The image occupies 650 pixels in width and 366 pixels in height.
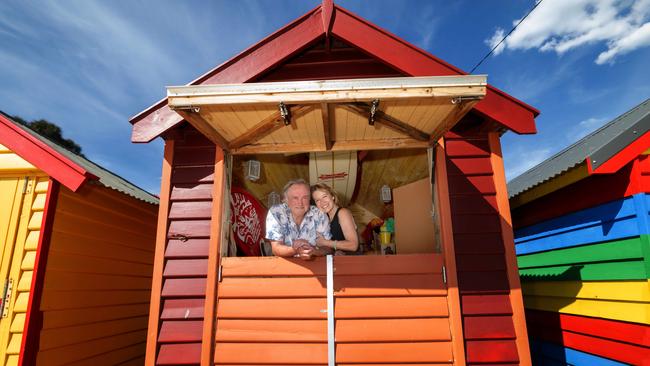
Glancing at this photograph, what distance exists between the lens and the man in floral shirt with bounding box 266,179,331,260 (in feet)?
13.1

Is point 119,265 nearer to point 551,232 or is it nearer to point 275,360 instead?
point 275,360

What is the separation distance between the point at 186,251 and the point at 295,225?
1214 mm

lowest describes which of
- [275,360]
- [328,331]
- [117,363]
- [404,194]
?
[117,363]

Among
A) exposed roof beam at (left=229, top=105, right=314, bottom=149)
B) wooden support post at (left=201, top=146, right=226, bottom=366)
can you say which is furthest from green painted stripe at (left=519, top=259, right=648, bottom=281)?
wooden support post at (left=201, top=146, right=226, bottom=366)

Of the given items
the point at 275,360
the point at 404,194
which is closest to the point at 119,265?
the point at 275,360

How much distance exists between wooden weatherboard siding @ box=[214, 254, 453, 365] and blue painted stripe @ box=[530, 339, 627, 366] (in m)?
1.87

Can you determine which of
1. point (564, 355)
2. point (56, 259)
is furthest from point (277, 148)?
point (564, 355)

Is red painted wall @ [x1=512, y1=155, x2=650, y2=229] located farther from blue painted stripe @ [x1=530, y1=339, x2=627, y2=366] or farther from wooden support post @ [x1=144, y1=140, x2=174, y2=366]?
wooden support post @ [x1=144, y1=140, x2=174, y2=366]

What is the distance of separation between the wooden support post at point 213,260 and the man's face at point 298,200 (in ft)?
2.61

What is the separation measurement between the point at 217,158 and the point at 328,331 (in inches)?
85.5

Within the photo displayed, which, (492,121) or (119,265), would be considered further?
(119,265)

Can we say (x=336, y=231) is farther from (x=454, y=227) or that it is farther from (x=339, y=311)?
(x=454, y=227)

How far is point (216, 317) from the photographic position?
3.74 metres

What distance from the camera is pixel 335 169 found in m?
5.71
